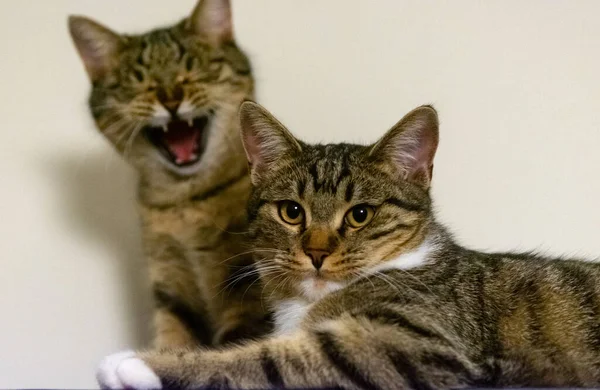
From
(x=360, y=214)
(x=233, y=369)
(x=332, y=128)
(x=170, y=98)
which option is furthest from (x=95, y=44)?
(x=233, y=369)

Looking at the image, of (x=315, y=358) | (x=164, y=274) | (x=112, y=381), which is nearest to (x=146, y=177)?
(x=164, y=274)

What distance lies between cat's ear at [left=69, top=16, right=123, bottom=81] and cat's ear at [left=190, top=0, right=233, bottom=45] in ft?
0.66

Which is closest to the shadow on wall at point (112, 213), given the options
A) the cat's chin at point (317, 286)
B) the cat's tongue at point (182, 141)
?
the cat's tongue at point (182, 141)

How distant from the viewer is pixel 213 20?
Result: 1.61m

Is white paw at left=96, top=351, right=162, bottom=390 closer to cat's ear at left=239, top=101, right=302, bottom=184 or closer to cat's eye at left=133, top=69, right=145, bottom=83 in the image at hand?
cat's ear at left=239, top=101, right=302, bottom=184

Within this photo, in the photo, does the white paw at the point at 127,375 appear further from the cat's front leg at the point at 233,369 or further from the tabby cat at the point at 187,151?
the tabby cat at the point at 187,151

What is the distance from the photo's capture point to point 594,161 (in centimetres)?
180

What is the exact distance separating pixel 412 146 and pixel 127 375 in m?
0.71

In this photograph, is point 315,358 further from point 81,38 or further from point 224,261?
point 81,38

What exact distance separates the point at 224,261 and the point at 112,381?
19.7 inches

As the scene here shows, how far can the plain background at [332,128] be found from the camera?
180cm

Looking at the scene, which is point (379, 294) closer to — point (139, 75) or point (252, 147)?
point (252, 147)

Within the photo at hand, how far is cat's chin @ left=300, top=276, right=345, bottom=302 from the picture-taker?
4.04ft

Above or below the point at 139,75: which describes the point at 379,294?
below
